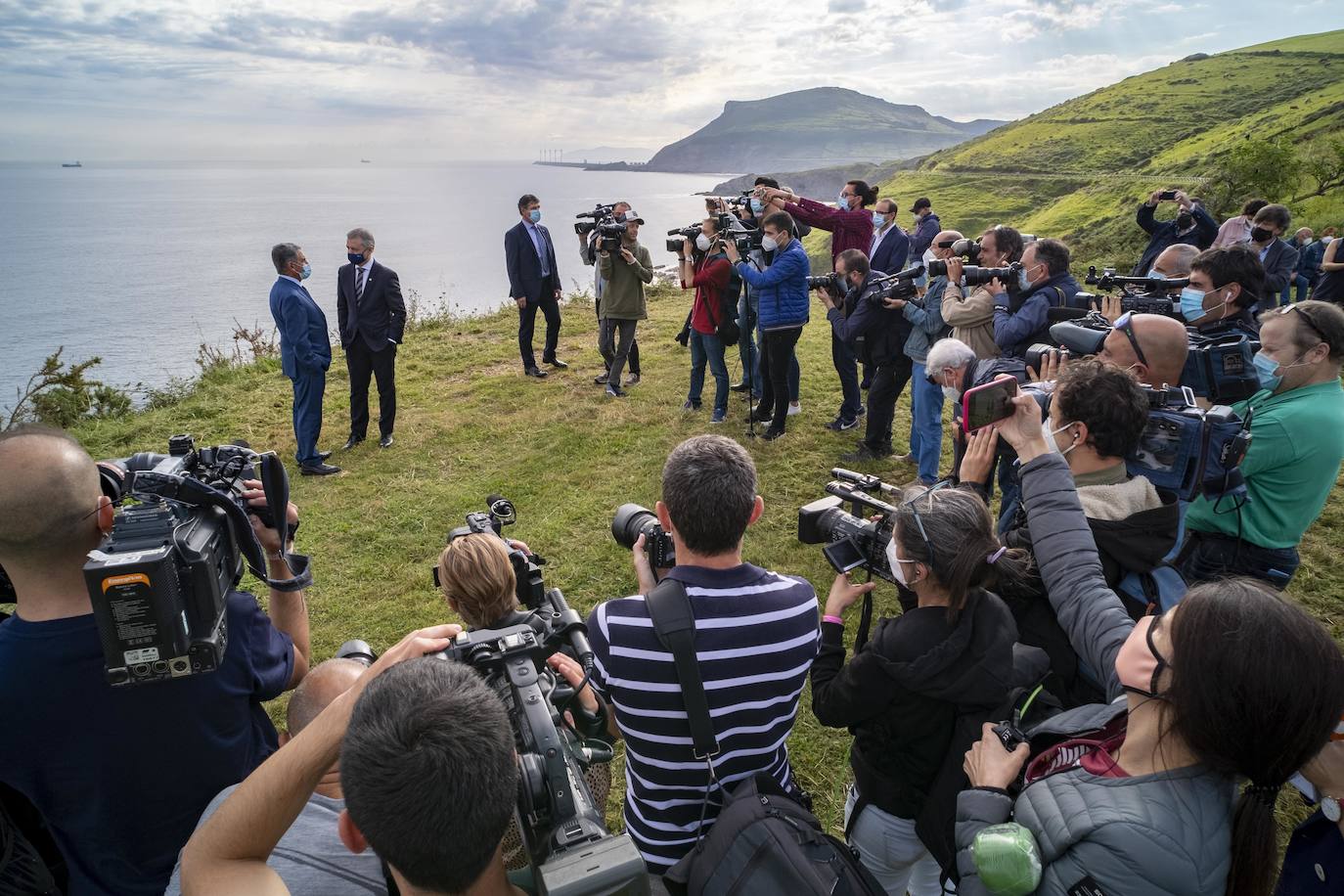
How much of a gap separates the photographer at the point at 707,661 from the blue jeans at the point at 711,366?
551 centimetres

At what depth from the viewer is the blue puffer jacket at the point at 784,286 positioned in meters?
6.54

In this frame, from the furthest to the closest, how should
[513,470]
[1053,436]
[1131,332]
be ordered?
[513,470], [1131,332], [1053,436]

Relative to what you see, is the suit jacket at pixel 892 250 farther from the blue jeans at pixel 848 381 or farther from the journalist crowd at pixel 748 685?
the journalist crowd at pixel 748 685

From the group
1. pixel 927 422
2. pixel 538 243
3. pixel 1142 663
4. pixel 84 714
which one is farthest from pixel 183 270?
pixel 1142 663

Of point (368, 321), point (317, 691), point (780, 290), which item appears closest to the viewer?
point (317, 691)

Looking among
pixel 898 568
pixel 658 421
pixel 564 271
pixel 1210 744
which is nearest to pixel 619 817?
pixel 898 568

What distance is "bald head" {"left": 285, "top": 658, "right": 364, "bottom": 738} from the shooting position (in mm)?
2395

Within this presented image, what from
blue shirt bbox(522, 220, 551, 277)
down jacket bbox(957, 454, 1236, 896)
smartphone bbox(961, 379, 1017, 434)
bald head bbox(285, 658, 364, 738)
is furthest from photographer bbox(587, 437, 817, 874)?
blue shirt bbox(522, 220, 551, 277)

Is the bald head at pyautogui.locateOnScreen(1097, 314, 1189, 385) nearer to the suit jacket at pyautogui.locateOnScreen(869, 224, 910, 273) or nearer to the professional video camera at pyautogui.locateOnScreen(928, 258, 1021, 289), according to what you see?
the professional video camera at pyautogui.locateOnScreen(928, 258, 1021, 289)

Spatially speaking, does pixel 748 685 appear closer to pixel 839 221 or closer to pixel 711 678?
pixel 711 678

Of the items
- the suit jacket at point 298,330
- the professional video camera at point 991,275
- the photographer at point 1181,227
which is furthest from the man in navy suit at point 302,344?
the photographer at point 1181,227

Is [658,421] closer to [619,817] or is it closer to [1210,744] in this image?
[619,817]

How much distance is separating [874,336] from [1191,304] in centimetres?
228

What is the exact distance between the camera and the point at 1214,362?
3.18 meters
